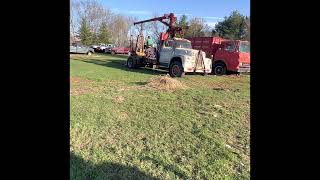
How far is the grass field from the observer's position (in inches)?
163

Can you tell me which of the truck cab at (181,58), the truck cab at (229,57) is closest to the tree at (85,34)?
the truck cab at (181,58)

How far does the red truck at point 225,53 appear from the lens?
1777cm

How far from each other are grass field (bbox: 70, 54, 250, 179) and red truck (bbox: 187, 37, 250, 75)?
342 inches

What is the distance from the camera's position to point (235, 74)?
744 inches

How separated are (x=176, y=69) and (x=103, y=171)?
13542mm

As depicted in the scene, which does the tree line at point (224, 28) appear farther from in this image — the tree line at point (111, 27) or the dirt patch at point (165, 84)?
the dirt patch at point (165, 84)

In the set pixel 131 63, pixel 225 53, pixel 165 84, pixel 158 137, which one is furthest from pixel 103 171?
pixel 131 63

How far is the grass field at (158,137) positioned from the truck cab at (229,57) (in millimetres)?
8717

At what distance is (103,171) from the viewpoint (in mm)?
→ 4008

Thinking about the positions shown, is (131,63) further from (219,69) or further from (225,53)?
(225,53)
